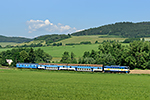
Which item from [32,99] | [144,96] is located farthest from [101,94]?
[32,99]

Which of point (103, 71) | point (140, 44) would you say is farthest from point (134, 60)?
point (103, 71)

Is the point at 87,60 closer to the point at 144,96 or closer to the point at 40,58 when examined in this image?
the point at 40,58

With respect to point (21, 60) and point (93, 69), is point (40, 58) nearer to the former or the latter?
point (21, 60)

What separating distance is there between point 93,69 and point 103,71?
492 cm

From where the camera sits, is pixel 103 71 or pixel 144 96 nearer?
pixel 144 96

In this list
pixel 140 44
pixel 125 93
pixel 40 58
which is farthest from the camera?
pixel 40 58

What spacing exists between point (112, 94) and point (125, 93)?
284 cm

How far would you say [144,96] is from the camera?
33.9 m

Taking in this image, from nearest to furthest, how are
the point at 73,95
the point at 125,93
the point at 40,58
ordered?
the point at 73,95, the point at 125,93, the point at 40,58

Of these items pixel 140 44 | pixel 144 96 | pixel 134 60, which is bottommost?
pixel 144 96

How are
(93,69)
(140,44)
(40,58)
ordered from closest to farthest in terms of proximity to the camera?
(93,69)
(140,44)
(40,58)

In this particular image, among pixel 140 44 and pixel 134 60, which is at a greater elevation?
pixel 140 44

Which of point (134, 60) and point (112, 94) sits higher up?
point (134, 60)

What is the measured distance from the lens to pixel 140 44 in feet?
340
